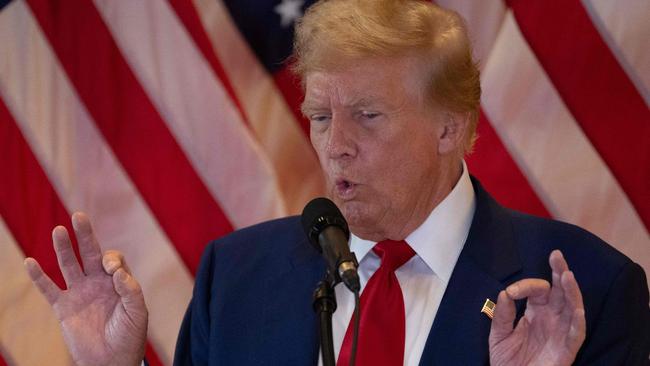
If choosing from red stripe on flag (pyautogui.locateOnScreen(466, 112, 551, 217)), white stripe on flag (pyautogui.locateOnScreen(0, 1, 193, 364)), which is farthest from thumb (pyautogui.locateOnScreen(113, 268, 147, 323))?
red stripe on flag (pyautogui.locateOnScreen(466, 112, 551, 217))

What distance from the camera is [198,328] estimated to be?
2.03m

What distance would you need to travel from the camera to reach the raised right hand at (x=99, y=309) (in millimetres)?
1819

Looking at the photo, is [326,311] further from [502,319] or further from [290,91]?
[290,91]

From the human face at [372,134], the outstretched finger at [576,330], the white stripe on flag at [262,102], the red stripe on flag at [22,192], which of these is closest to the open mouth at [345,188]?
the human face at [372,134]

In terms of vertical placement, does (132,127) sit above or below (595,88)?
above

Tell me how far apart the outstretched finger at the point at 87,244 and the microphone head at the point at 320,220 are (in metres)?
0.43

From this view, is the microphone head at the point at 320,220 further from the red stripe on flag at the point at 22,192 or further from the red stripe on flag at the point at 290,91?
the red stripe on flag at the point at 22,192

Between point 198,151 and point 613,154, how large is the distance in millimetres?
1002

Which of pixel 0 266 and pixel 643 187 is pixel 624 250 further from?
pixel 0 266

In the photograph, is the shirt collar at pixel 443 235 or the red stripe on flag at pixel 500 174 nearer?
the shirt collar at pixel 443 235

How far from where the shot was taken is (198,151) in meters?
2.68

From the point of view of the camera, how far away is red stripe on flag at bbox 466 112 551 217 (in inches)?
102

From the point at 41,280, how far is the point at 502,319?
76 centimetres

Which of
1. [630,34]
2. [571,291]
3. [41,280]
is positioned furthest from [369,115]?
[630,34]
